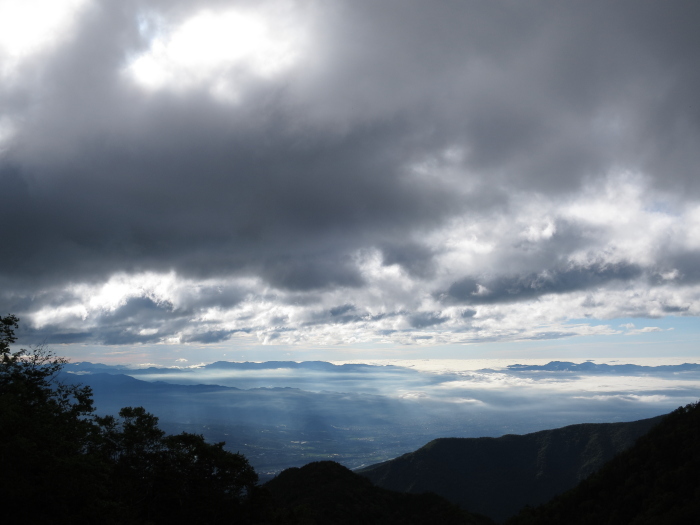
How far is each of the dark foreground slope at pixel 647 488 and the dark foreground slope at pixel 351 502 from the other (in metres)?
Answer: 25.8

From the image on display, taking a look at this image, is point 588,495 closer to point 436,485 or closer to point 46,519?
point 46,519

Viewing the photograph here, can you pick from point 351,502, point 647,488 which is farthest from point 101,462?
point 351,502

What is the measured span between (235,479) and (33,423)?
80.3ft

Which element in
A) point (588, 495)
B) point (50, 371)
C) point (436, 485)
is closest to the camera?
point (50, 371)

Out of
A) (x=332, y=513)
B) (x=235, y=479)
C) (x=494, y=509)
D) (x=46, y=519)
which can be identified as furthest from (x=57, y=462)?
(x=494, y=509)

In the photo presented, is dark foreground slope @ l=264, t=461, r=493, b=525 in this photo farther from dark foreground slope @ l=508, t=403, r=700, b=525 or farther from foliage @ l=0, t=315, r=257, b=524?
foliage @ l=0, t=315, r=257, b=524

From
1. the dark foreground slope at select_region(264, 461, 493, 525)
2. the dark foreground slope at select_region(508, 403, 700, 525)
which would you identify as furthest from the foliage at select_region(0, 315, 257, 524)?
the dark foreground slope at select_region(508, 403, 700, 525)

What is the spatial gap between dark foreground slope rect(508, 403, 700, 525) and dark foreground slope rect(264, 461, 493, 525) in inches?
1017

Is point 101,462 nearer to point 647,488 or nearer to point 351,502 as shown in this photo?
point 647,488

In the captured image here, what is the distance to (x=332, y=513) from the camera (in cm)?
9444

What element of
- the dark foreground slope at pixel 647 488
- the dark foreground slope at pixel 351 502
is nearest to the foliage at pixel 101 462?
the dark foreground slope at pixel 351 502

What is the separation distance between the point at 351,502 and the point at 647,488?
63225mm

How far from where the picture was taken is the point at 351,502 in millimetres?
102688

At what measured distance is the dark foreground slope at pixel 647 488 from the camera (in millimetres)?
53562
